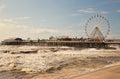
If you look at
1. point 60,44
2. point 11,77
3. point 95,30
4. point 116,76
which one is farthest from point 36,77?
point 60,44

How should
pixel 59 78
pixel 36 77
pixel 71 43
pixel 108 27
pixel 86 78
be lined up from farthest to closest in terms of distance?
pixel 71 43 → pixel 108 27 → pixel 36 77 → pixel 59 78 → pixel 86 78

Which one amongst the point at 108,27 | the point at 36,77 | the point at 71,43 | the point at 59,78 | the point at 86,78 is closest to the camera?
the point at 86,78

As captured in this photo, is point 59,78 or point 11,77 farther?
point 11,77

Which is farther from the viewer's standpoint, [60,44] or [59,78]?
[60,44]

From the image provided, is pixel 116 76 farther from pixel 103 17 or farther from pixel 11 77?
pixel 103 17

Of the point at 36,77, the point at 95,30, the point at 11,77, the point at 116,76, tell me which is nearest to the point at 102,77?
the point at 116,76

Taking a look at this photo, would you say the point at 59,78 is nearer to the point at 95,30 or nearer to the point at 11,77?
→ the point at 11,77

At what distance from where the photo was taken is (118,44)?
94.6 metres

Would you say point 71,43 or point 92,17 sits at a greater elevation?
point 92,17

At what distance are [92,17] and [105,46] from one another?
12663 mm

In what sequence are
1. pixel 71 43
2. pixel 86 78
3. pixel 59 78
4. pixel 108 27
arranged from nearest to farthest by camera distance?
pixel 86 78 < pixel 59 78 < pixel 108 27 < pixel 71 43

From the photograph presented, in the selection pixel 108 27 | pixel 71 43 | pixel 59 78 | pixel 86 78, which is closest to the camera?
pixel 86 78

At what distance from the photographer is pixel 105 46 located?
3718 inches

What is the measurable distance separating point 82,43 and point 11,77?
252 ft
